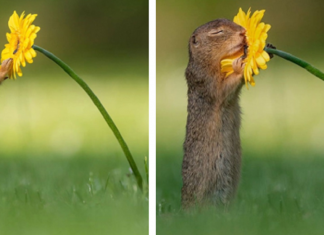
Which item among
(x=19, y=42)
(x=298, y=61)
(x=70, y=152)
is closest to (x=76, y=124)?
(x=70, y=152)

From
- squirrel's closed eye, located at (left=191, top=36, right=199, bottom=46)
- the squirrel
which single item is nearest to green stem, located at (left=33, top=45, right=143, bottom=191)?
the squirrel

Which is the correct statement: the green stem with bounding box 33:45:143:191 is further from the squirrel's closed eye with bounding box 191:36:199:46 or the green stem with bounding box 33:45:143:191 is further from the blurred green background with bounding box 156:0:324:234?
the squirrel's closed eye with bounding box 191:36:199:46

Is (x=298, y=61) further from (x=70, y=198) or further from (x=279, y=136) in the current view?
(x=70, y=198)

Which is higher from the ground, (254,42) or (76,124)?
(254,42)

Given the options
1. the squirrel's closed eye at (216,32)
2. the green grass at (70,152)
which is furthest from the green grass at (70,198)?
the squirrel's closed eye at (216,32)

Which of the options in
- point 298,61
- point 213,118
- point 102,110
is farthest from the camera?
point 102,110

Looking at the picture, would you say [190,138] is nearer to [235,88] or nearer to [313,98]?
[235,88]
